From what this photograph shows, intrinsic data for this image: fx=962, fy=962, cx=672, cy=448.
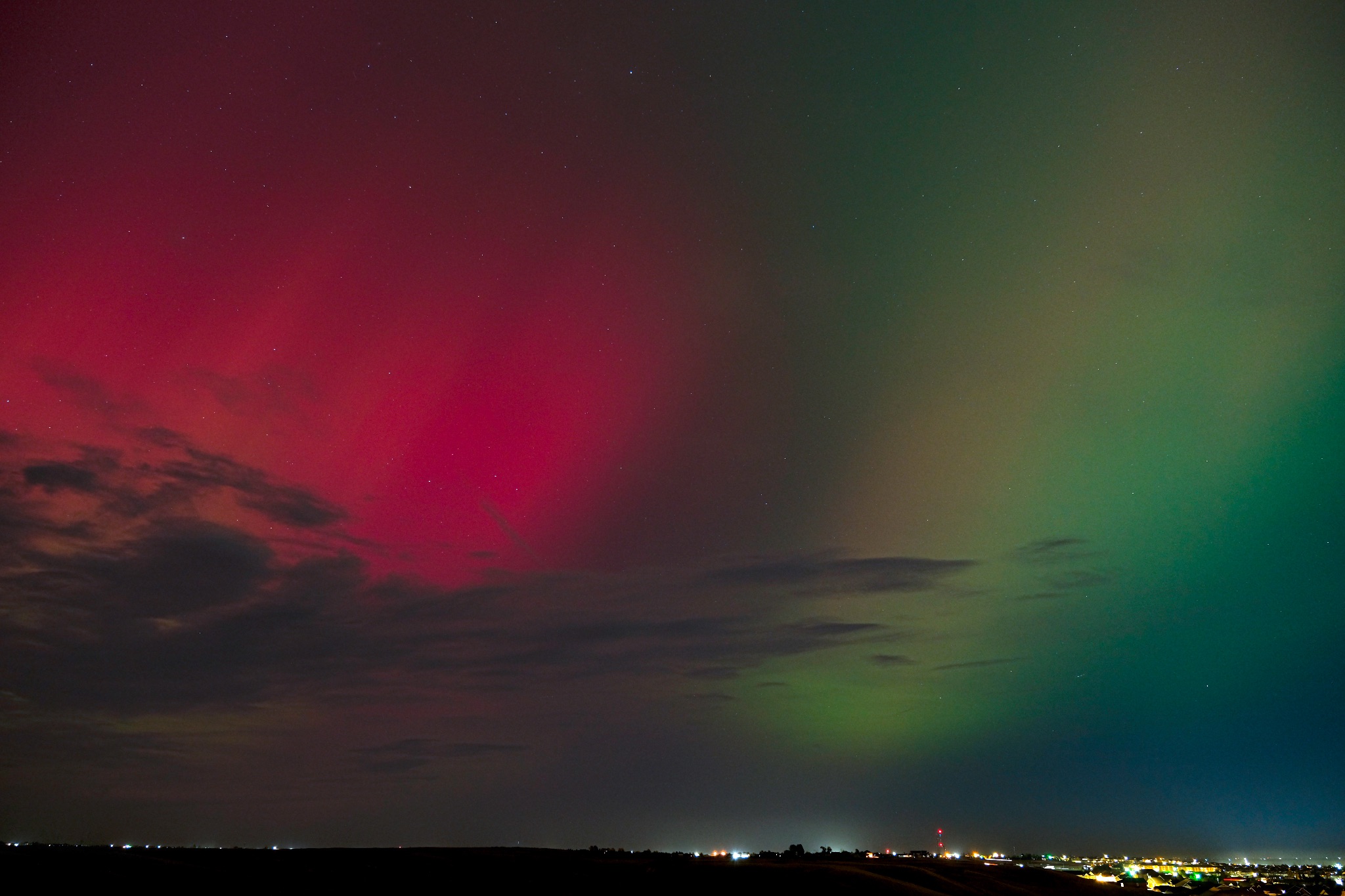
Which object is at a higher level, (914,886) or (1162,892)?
(914,886)

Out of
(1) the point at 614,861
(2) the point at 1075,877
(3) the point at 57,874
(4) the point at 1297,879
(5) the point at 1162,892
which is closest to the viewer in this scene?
(3) the point at 57,874

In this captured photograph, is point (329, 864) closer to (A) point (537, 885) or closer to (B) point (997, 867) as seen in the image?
(A) point (537, 885)

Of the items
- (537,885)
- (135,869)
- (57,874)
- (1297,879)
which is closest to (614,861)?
(537,885)

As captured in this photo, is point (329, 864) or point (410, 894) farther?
point (329, 864)

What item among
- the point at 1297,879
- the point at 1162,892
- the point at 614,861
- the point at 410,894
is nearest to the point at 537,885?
the point at 410,894

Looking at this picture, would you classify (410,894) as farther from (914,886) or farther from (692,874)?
(914,886)

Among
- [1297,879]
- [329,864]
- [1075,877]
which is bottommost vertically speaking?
[1297,879]

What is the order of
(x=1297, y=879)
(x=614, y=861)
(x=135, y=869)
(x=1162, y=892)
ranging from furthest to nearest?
(x=1297, y=879) → (x=1162, y=892) → (x=614, y=861) → (x=135, y=869)
